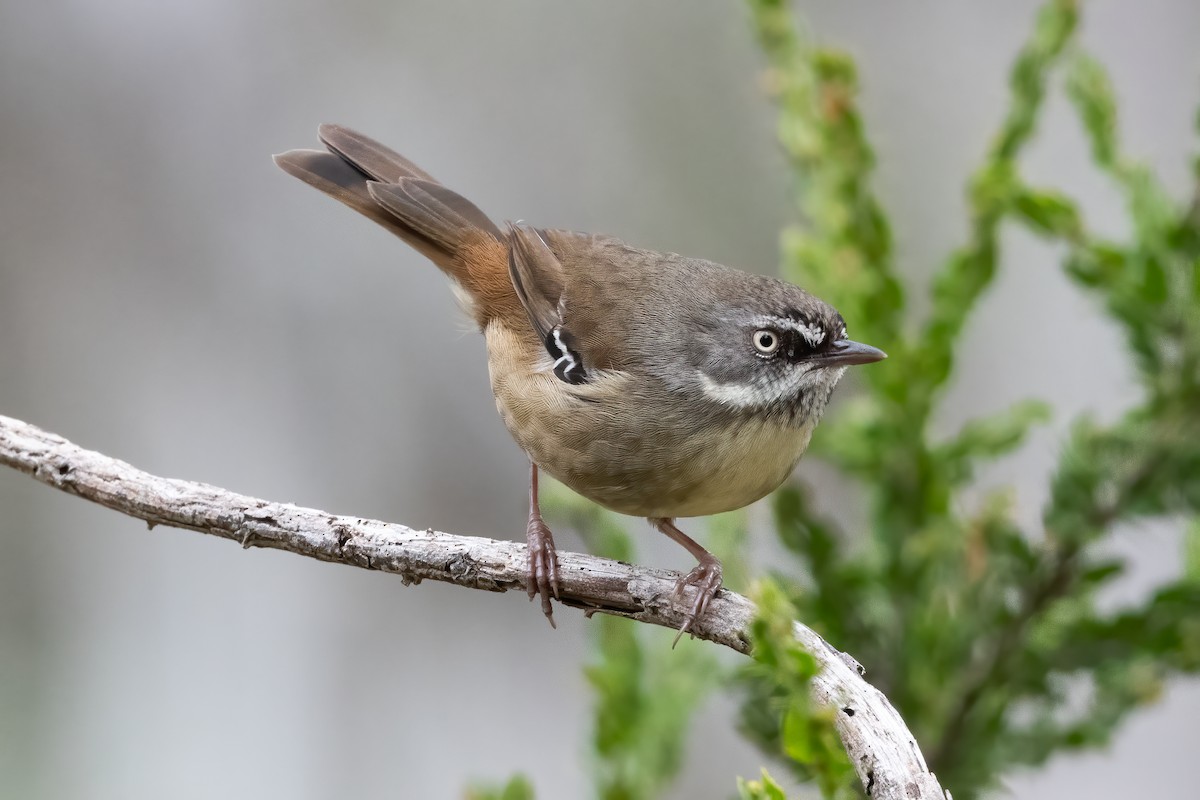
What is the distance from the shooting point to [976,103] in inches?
244

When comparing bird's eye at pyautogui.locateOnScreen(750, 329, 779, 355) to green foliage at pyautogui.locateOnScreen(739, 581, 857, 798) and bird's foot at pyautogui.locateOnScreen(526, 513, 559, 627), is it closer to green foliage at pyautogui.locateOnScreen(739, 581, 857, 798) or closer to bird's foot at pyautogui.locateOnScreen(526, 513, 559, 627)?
bird's foot at pyautogui.locateOnScreen(526, 513, 559, 627)

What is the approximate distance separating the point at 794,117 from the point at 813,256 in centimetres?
41

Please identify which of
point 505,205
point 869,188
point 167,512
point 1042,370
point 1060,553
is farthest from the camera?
point 505,205

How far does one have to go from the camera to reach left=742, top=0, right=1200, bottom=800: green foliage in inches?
117

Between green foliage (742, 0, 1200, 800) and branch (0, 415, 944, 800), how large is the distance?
633 mm

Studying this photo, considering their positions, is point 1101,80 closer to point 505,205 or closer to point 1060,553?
point 1060,553

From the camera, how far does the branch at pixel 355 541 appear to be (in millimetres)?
2469

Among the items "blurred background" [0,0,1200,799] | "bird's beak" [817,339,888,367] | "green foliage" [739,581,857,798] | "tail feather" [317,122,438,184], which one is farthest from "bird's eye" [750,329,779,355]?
"blurred background" [0,0,1200,799]

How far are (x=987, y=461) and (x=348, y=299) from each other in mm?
3778

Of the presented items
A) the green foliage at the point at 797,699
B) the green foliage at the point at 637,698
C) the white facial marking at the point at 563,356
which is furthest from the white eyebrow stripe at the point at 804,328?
the green foliage at the point at 797,699

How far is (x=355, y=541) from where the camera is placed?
2.47 meters

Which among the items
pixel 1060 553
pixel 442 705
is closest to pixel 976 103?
pixel 1060 553

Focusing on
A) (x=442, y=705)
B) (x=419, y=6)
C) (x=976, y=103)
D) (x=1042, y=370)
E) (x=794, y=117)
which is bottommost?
(x=442, y=705)

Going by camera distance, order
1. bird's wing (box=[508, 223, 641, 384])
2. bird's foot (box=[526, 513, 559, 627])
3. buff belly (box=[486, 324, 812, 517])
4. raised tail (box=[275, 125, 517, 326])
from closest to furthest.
→ bird's foot (box=[526, 513, 559, 627]) < buff belly (box=[486, 324, 812, 517]) < bird's wing (box=[508, 223, 641, 384]) < raised tail (box=[275, 125, 517, 326])
